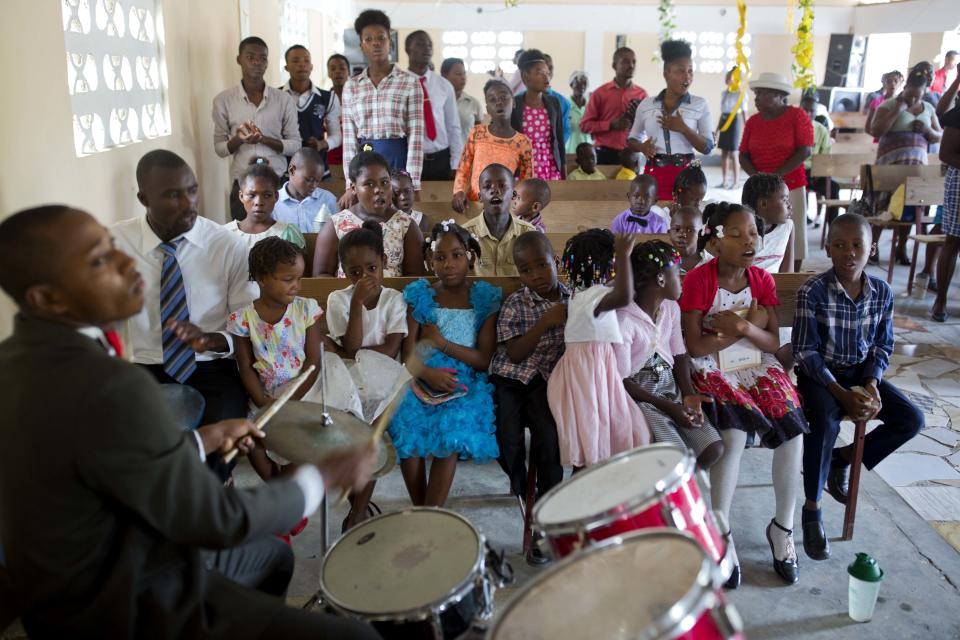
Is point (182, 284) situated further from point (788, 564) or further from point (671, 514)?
point (788, 564)

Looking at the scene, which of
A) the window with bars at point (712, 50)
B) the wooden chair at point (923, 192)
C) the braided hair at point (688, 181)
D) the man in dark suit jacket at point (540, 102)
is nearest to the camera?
the braided hair at point (688, 181)

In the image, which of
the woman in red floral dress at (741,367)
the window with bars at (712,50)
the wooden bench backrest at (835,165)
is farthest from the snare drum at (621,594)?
the window with bars at (712,50)

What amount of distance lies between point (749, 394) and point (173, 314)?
2156 mm

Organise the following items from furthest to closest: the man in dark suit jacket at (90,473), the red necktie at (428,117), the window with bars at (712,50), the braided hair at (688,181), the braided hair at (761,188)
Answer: the window with bars at (712,50) → the red necktie at (428,117) → the braided hair at (688,181) → the braided hair at (761,188) → the man in dark suit jacket at (90,473)

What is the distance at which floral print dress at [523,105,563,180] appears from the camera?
6082mm

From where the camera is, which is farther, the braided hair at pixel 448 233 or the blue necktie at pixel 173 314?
the braided hair at pixel 448 233

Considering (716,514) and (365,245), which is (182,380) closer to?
(365,245)

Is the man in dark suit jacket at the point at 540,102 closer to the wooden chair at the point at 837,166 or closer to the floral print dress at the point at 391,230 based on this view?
the floral print dress at the point at 391,230

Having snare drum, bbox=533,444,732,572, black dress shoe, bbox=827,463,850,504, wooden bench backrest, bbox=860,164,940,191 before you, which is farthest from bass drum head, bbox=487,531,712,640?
wooden bench backrest, bbox=860,164,940,191

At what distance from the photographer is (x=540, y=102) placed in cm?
613

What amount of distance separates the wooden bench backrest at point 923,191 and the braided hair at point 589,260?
5179 millimetres

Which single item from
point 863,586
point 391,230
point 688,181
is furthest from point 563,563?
point 688,181

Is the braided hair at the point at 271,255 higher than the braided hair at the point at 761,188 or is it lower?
lower

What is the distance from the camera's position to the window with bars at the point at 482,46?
1766cm
